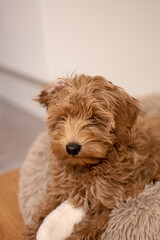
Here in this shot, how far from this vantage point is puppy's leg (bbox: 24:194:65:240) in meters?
1.64

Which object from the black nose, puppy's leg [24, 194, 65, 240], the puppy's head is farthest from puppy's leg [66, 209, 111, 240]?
the black nose

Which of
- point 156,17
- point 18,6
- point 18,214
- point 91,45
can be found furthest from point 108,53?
point 18,6

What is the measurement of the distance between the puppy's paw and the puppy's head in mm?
306

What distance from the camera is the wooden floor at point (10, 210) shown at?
1.79 meters

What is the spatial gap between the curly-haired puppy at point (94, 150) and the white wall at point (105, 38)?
11.6 inches

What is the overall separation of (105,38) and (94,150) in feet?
3.50

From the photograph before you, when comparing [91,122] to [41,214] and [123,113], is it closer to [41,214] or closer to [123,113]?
[123,113]

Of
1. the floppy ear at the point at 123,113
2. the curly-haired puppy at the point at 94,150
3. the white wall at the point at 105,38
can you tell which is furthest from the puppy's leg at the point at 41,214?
the white wall at the point at 105,38

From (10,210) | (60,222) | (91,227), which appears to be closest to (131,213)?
(91,227)

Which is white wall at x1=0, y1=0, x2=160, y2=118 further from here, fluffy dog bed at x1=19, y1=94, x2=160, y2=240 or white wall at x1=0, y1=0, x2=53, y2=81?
fluffy dog bed at x1=19, y1=94, x2=160, y2=240

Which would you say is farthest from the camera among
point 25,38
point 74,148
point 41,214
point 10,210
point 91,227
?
point 25,38

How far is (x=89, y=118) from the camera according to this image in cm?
142

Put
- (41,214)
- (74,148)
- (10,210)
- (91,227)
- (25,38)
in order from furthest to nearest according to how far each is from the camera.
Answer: (25,38) → (10,210) → (41,214) → (91,227) → (74,148)

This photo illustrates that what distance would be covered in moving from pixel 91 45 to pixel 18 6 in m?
1.72
